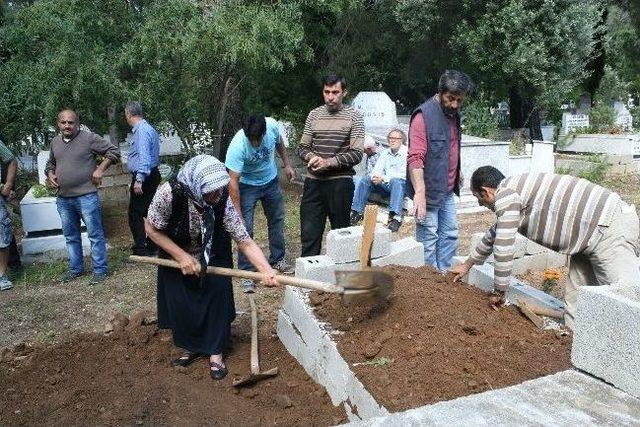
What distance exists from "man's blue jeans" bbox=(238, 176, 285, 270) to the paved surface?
337cm

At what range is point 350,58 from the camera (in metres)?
14.5

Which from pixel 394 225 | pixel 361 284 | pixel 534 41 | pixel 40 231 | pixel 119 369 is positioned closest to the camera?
pixel 361 284

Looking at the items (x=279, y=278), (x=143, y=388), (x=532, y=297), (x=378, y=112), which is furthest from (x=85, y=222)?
(x=378, y=112)

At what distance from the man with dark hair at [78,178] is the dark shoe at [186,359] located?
2.28m

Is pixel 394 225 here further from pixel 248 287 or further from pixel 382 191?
pixel 248 287

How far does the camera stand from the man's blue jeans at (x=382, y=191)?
7.95 meters

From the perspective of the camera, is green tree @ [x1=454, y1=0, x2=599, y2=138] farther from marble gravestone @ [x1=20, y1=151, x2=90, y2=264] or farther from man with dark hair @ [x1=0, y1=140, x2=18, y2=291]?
man with dark hair @ [x1=0, y1=140, x2=18, y2=291]

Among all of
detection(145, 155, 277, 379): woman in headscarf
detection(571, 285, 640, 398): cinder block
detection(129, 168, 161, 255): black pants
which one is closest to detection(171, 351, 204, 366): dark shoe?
detection(145, 155, 277, 379): woman in headscarf

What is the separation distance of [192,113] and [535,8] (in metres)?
8.17

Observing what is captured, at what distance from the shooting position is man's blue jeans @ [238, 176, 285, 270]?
558 centimetres

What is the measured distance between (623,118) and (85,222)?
53.8 feet

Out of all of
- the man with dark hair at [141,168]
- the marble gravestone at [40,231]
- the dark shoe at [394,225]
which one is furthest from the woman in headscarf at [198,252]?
the dark shoe at [394,225]

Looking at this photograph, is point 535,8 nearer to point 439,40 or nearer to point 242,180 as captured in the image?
point 439,40

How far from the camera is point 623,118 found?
17766 millimetres
